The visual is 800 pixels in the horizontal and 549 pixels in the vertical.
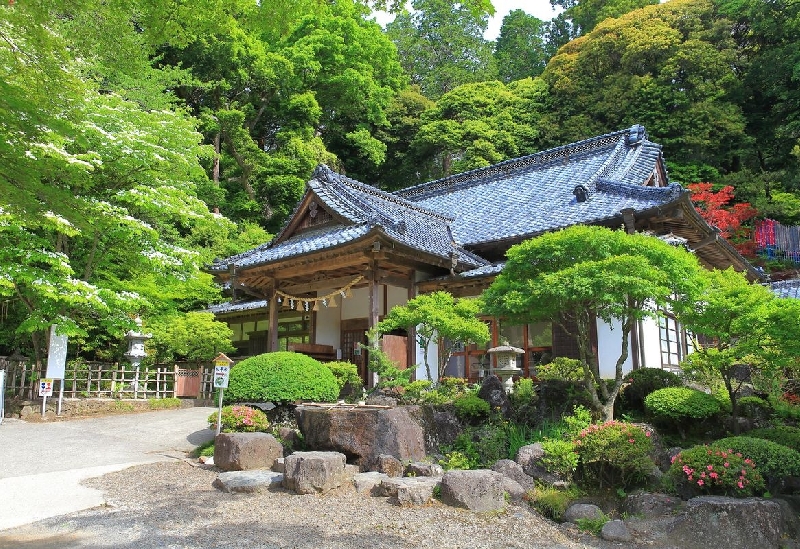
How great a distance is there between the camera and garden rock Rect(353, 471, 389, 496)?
820 cm

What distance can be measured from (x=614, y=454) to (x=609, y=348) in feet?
17.1

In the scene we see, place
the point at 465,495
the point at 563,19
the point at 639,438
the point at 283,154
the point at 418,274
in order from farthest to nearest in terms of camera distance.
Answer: the point at 563,19
the point at 283,154
the point at 418,274
the point at 639,438
the point at 465,495

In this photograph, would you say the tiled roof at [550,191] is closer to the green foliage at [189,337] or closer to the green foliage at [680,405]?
the green foliage at [680,405]

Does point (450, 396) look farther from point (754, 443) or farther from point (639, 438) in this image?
point (754, 443)

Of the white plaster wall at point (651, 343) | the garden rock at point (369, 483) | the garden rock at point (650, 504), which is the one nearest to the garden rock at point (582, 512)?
the garden rock at point (650, 504)

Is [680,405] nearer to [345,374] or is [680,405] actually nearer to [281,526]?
[281,526]

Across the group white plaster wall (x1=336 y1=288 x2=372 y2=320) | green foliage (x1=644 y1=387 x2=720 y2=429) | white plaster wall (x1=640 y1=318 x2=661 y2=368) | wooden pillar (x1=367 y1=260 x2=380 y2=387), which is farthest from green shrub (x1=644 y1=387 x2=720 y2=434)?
white plaster wall (x1=336 y1=288 x2=372 y2=320)

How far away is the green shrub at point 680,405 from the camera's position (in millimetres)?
9344

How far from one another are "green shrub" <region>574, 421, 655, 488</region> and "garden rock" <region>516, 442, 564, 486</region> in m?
0.49

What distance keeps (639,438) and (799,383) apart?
5.79 metres

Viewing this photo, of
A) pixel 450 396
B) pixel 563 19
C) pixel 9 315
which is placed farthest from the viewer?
pixel 563 19

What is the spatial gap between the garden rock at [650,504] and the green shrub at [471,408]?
11.2ft

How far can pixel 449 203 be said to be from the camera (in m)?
22.5

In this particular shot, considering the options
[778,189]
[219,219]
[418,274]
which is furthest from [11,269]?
[778,189]
